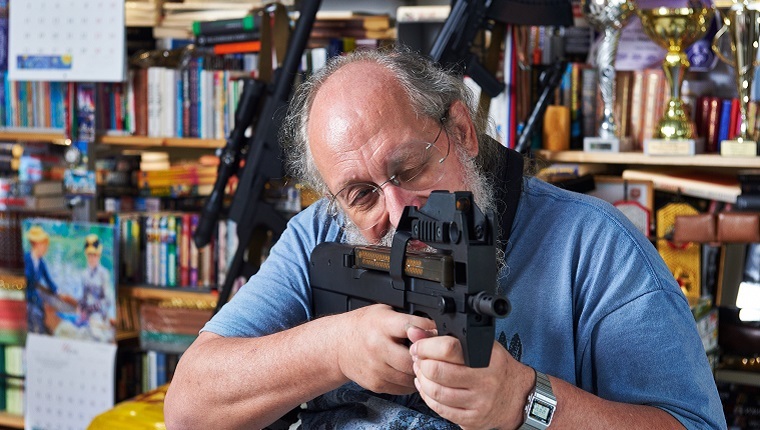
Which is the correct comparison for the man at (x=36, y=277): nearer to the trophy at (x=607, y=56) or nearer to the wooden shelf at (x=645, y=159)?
the wooden shelf at (x=645, y=159)

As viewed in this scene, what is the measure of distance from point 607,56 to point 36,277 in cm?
192

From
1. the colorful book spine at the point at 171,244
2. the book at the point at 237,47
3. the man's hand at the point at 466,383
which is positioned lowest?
the colorful book spine at the point at 171,244

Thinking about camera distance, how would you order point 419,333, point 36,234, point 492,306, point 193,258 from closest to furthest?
point 492,306 → point 419,333 → point 193,258 → point 36,234

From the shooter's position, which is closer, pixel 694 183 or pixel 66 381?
pixel 694 183

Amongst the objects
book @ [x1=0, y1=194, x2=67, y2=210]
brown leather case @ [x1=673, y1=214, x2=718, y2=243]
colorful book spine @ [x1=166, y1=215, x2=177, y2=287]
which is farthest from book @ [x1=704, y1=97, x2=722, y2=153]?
book @ [x1=0, y1=194, x2=67, y2=210]

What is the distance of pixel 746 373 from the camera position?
2.28 metres

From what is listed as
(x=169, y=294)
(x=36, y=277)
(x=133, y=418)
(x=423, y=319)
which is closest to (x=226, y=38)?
(x=169, y=294)

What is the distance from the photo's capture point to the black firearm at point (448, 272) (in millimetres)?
907

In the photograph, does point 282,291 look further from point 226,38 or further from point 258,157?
point 226,38

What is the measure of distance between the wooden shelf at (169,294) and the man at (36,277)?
0.25 meters

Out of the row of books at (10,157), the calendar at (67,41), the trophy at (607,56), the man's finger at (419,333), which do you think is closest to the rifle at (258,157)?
the calendar at (67,41)

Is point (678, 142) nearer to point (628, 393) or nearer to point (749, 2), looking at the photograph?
point (749, 2)

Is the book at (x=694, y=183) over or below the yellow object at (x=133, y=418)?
over

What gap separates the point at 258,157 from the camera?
2.60 m
